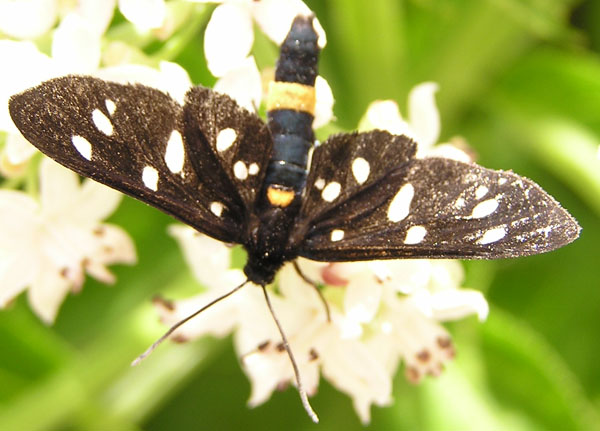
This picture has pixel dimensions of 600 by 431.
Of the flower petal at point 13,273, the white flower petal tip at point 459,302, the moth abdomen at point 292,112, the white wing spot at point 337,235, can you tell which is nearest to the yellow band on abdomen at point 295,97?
the moth abdomen at point 292,112

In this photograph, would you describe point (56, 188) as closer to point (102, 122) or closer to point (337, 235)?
point (102, 122)

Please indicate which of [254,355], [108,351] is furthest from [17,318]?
[254,355]

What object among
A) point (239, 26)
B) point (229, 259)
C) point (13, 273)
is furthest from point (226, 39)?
point (13, 273)

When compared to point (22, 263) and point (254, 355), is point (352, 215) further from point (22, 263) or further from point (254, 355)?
point (22, 263)

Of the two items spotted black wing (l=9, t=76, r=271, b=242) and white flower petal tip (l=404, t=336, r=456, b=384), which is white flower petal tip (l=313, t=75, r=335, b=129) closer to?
spotted black wing (l=9, t=76, r=271, b=242)

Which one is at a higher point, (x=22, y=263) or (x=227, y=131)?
(x=227, y=131)

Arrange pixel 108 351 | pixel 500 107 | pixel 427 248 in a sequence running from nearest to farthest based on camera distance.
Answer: pixel 427 248
pixel 108 351
pixel 500 107

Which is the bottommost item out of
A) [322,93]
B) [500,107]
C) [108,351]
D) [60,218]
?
[108,351]
